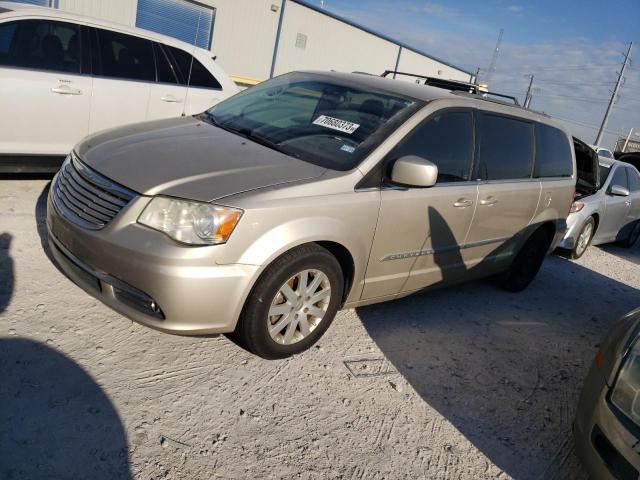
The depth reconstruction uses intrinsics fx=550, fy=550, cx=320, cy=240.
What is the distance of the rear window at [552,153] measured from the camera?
5086 millimetres

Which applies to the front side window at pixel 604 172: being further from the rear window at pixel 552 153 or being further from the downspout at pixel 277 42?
the downspout at pixel 277 42

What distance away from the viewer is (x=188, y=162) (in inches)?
123

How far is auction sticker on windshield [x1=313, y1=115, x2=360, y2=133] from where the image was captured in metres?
3.64

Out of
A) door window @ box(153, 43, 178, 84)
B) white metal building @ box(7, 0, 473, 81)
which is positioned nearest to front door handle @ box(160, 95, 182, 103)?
door window @ box(153, 43, 178, 84)

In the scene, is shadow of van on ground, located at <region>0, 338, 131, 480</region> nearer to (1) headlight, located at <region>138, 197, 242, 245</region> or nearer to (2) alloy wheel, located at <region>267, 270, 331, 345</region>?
(1) headlight, located at <region>138, 197, 242, 245</region>

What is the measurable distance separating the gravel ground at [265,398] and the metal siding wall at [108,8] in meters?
10.4

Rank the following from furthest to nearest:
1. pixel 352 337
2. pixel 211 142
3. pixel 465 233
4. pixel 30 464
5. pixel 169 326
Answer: pixel 465 233
pixel 352 337
pixel 211 142
pixel 169 326
pixel 30 464

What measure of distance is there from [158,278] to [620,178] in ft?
25.4

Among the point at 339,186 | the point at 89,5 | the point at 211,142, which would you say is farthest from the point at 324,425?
the point at 89,5

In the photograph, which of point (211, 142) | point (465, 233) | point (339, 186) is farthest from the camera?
point (465, 233)

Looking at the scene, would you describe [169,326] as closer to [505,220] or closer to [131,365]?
[131,365]

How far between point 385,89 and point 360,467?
8.52ft

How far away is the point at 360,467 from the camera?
8.73 feet

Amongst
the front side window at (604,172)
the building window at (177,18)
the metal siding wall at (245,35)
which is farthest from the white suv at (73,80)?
the metal siding wall at (245,35)
